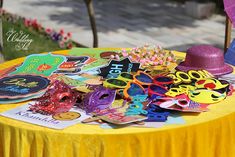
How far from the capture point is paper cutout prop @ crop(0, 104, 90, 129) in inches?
107

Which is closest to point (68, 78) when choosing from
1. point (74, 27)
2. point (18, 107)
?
point (18, 107)

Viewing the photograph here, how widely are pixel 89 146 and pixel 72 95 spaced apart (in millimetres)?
467

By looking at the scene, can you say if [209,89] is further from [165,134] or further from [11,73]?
[11,73]

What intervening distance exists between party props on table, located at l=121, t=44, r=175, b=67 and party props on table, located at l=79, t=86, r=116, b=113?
656 millimetres

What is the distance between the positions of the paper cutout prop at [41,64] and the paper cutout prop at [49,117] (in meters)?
0.54

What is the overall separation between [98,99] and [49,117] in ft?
1.01

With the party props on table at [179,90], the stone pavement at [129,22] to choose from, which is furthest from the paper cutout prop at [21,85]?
the stone pavement at [129,22]

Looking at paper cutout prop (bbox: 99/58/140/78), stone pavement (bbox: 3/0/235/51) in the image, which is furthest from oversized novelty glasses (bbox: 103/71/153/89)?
stone pavement (bbox: 3/0/235/51)

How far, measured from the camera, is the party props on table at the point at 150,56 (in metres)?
3.61

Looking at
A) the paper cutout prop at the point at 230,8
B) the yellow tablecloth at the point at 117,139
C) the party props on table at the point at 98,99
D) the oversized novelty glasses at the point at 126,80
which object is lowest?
the yellow tablecloth at the point at 117,139

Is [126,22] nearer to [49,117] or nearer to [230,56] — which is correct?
[230,56]

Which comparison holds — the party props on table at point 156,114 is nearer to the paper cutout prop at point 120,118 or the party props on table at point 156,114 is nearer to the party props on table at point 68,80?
the paper cutout prop at point 120,118

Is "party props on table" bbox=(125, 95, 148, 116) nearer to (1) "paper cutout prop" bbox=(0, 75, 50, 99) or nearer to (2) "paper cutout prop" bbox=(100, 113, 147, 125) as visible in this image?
(2) "paper cutout prop" bbox=(100, 113, 147, 125)

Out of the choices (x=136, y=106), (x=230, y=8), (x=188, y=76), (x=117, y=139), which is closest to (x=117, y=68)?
(x=188, y=76)
